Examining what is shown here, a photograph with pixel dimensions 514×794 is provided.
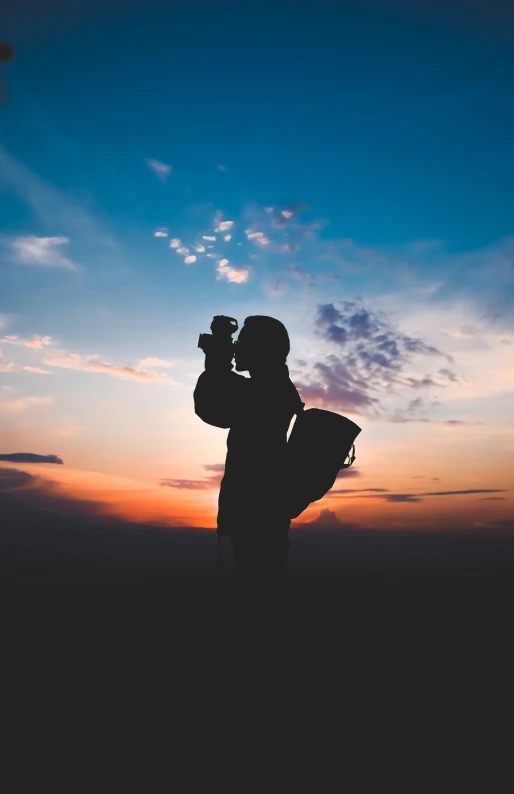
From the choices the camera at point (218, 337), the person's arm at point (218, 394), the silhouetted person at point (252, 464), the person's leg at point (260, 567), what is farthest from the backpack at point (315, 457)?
the camera at point (218, 337)

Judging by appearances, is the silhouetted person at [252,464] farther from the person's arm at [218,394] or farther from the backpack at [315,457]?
the backpack at [315,457]

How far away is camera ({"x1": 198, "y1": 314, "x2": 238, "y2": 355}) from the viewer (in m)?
4.11

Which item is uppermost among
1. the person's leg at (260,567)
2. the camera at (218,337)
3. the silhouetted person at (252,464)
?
the camera at (218,337)

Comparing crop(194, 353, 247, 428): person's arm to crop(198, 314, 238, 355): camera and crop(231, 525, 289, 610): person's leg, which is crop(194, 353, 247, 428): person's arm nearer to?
crop(198, 314, 238, 355): camera

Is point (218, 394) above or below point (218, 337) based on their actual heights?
below

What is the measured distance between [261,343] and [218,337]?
1.51 feet

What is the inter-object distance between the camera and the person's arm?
0.08m

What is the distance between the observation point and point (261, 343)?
14.1ft

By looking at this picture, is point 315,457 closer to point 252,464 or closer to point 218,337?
point 252,464

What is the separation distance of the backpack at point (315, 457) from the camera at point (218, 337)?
1.07 meters

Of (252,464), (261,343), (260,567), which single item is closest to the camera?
(260,567)

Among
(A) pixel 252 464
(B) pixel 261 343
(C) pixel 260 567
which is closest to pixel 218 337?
(B) pixel 261 343

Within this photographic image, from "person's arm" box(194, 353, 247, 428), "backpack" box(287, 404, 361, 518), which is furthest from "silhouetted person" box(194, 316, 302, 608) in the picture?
"backpack" box(287, 404, 361, 518)

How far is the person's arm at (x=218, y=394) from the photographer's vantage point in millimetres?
3951
